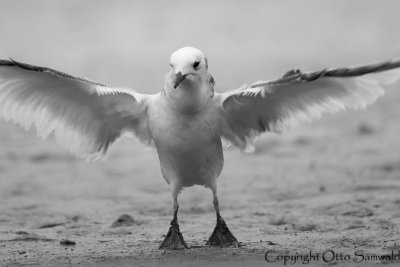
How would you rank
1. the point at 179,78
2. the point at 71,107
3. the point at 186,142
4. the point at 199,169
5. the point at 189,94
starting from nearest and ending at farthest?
the point at 179,78 → the point at 189,94 → the point at 186,142 → the point at 199,169 → the point at 71,107

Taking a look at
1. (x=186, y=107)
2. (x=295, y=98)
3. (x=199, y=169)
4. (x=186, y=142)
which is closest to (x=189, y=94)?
(x=186, y=107)

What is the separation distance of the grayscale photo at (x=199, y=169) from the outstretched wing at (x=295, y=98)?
12 millimetres

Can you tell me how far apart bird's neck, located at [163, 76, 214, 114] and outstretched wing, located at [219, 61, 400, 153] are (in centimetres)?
27

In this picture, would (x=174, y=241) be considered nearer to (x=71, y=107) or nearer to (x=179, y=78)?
(x=179, y=78)

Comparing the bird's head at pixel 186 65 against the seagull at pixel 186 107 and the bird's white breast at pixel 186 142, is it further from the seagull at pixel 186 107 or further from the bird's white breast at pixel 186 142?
the bird's white breast at pixel 186 142

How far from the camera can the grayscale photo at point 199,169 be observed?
7395 mm

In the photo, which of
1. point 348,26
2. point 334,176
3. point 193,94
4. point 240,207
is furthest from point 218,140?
point 348,26

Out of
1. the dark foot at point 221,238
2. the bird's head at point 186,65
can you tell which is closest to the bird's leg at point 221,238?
the dark foot at point 221,238

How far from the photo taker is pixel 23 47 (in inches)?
781

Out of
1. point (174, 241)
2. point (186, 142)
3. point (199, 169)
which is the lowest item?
point (174, 241)

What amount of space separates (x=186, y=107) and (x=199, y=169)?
0.63 meters

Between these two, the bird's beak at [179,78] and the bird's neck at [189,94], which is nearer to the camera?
the bird's beak at [179,78]

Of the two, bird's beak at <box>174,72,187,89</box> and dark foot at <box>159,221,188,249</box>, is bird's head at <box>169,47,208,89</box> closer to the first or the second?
bird's beak at <box>174,72,187,89</box>

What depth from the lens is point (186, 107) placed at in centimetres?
760
